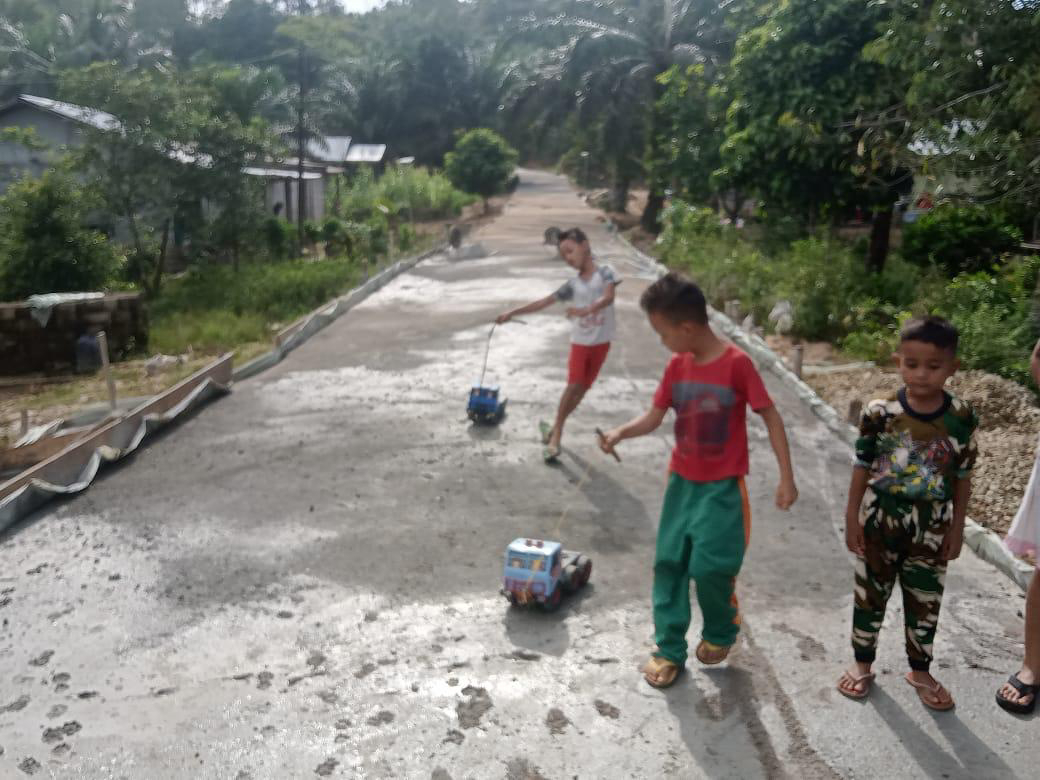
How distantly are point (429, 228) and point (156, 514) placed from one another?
2984 cm

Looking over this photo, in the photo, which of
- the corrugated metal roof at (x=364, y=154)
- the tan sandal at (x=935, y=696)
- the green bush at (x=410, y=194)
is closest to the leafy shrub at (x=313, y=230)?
the green bush at (x=410, y=194)

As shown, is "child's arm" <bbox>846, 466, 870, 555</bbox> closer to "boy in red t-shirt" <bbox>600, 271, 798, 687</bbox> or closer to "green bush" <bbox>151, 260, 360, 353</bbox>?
"boy in red t-shirt" <bbox>600, 271, 798, 687</bbox>

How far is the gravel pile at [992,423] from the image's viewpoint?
591 centimetres

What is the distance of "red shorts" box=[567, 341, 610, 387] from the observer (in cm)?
677

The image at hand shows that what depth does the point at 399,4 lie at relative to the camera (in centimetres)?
10119

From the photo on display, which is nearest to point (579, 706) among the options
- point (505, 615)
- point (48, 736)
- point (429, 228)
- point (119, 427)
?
point (505, 615)

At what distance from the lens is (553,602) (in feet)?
14.6

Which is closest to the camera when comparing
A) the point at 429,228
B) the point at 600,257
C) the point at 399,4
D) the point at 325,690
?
the point at 325,690

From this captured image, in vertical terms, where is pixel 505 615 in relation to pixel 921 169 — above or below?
below

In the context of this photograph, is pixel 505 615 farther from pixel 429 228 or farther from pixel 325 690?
pixel 429 228

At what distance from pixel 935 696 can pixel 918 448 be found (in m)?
1.01

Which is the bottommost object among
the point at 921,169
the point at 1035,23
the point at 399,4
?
the point at 921,169

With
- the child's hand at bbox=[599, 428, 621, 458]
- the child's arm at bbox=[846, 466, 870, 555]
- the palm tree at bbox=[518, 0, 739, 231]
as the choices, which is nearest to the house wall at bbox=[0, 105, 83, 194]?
the palm tree at bbox=[518, 0, 739, 231]

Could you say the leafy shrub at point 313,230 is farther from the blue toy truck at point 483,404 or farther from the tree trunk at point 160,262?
the blue toy truck at point 483,404
